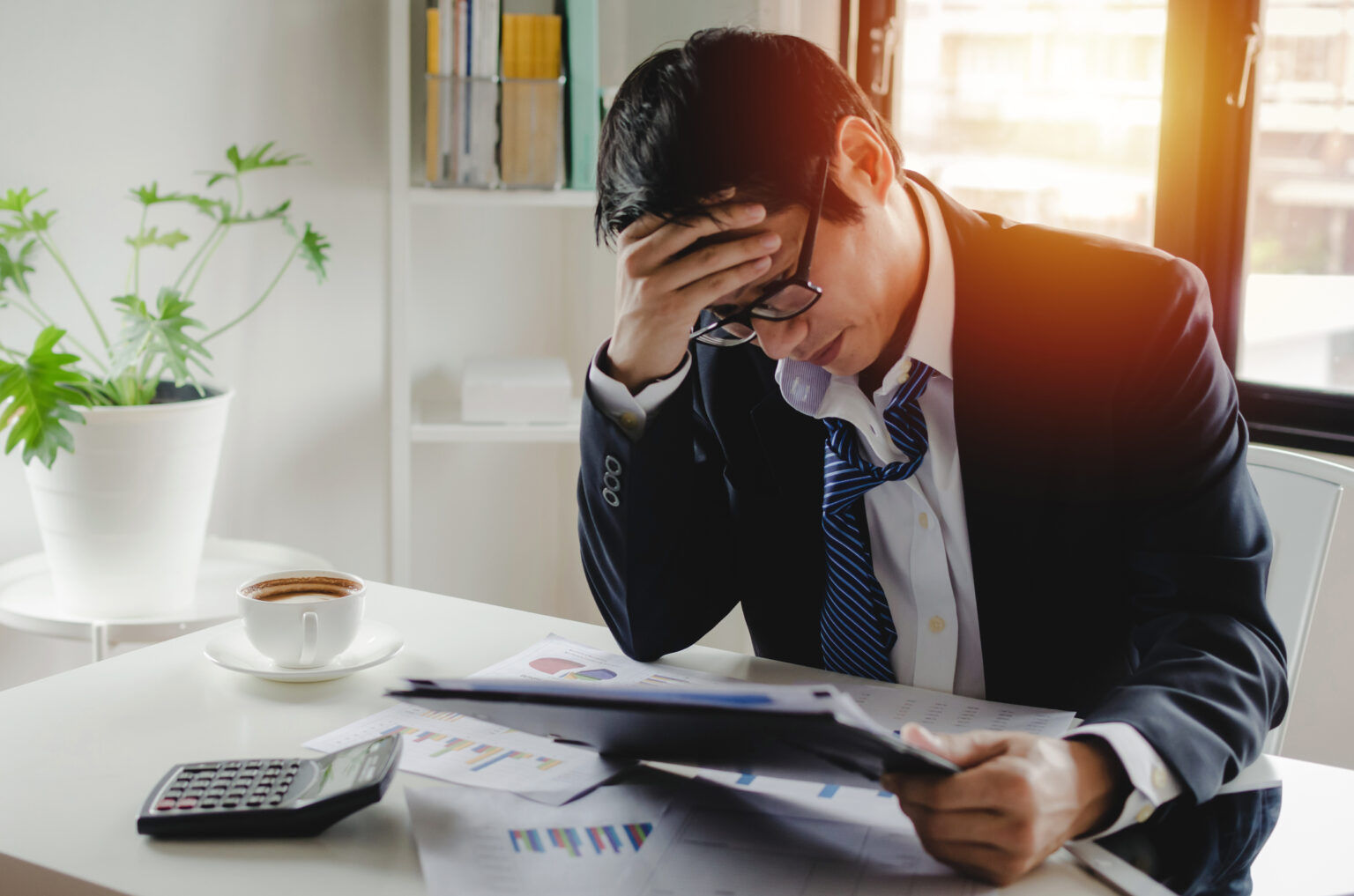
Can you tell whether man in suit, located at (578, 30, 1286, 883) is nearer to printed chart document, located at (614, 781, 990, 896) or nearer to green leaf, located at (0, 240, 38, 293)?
printed chart document, located at (614, 781, 990, 896)

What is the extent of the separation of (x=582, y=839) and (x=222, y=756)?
29cm

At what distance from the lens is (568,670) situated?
103 centimetres

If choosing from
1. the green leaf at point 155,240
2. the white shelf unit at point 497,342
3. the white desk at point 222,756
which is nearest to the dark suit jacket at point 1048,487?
the white desk at point 222,756

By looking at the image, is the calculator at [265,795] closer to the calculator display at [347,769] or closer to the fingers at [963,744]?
the calculator display at [347,769]

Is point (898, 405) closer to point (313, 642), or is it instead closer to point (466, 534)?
point (313, 642)

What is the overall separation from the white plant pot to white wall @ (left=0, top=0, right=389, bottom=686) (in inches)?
10.1

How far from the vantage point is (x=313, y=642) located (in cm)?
99

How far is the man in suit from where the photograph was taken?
96 cm

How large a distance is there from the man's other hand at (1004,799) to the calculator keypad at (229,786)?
384 millimetres

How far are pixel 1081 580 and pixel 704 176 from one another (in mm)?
499

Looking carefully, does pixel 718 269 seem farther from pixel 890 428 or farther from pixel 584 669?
pixel 584 669

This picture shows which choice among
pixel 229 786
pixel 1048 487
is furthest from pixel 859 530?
A: pixel 229 786

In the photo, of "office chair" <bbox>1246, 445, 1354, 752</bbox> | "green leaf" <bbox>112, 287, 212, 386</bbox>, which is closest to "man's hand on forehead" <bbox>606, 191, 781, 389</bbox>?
"office chair" <bbox>1246, 445, 1354, 752</bbox>

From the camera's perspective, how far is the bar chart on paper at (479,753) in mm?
822
